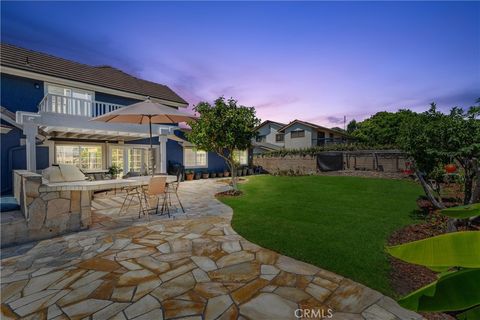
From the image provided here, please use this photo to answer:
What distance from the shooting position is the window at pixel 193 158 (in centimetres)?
1880

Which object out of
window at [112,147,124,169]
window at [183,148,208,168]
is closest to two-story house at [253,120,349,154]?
window at [183,148,208,168]

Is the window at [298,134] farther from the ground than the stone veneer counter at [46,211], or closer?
farther from the ground

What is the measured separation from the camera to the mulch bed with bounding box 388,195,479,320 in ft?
11.2

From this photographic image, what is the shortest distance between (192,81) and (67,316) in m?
17.4

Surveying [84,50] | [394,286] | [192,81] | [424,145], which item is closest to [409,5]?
[424,145]

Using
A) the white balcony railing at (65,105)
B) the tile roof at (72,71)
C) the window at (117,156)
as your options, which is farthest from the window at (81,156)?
the tile roof at (72,71)

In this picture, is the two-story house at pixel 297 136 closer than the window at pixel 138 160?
No

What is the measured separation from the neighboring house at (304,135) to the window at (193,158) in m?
16.8

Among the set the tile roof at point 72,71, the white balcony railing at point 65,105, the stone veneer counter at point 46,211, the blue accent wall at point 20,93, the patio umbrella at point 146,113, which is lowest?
the stone veneer counter at point 46,211

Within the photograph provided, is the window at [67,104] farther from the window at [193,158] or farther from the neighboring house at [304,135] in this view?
A: the neighboring house at [304,135]

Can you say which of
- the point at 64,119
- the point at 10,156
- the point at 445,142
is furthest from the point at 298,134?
the point at 10,156

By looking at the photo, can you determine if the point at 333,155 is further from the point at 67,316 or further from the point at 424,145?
the point at 67,316

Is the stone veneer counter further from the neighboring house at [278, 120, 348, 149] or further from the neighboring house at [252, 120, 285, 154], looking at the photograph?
the neighboring house at [252, 120, 285, 154]

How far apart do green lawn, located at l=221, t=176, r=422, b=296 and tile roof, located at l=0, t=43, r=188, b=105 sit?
11699 mm
